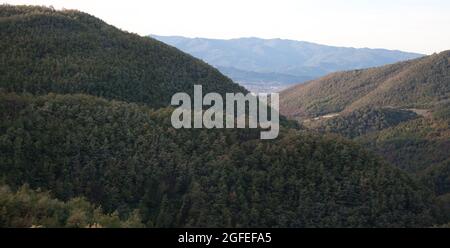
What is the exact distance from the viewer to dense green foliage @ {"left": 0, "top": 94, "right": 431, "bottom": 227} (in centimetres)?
4522

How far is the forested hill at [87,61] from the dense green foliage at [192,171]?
20.8 m

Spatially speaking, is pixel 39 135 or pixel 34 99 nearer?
A: pixel 39 135

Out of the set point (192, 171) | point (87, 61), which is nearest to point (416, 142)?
point (87, 61)

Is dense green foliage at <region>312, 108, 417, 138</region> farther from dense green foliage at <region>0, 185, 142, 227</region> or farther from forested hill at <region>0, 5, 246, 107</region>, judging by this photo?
dense green foliage at <region>0, 185, 142, 227</region>

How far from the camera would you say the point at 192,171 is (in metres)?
49.7

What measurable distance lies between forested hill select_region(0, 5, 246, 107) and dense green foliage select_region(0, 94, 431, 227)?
20778mm

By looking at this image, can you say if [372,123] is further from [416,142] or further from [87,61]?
[87,61]

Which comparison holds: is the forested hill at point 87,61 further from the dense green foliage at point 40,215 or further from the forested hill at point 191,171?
the dense green foliage at point 40,215

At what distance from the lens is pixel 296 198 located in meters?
49.8

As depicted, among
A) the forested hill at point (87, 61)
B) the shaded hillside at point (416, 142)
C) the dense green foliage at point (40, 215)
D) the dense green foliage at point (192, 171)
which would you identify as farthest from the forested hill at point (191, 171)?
the shaded hillside at point (416, 142)

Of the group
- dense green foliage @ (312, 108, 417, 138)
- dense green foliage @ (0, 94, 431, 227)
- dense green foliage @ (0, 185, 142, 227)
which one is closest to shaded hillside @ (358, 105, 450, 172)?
dense green foliage @ (312, 108, 417, 138)
